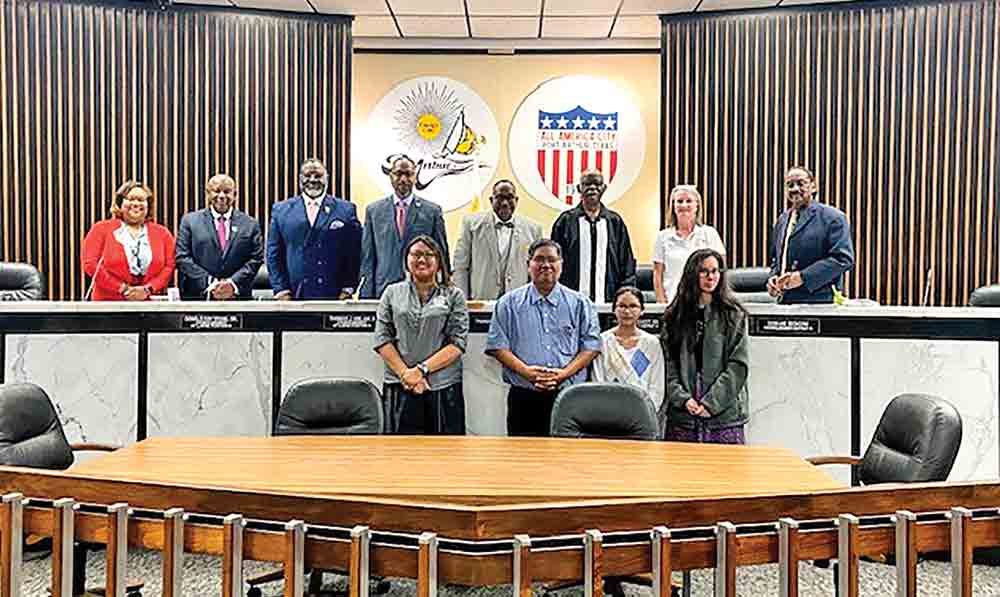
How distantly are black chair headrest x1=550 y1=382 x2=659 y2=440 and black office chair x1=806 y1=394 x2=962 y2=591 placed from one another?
31.4 inches

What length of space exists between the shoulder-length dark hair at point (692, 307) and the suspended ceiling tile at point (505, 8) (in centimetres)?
402

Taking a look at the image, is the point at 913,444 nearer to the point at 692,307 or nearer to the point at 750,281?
the point at 692,307

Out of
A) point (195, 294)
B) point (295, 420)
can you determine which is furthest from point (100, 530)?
point (195, 294)

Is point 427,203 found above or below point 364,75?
below

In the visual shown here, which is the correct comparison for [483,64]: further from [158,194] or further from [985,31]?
[985,31]

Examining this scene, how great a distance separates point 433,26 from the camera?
9047 millimetres

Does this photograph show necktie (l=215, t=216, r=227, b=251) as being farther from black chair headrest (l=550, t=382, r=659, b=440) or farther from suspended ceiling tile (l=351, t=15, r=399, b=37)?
suspended ceiling tile (l=351, t=15, r=399, b=37)

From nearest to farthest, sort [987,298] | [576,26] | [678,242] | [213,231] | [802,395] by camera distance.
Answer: [802,395] < [678,242] < [213,231] < [987,298] < [576,26]

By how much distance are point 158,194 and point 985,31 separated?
710 cm

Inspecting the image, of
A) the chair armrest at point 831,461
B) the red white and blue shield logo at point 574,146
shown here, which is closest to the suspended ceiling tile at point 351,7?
the red white and blue shield logo at point 574,146

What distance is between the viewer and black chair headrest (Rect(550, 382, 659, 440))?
4387 millimetres

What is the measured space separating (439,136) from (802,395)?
17.6 ft

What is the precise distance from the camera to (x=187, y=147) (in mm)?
8688

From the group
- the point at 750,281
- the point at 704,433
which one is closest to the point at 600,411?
the point at 704,433
